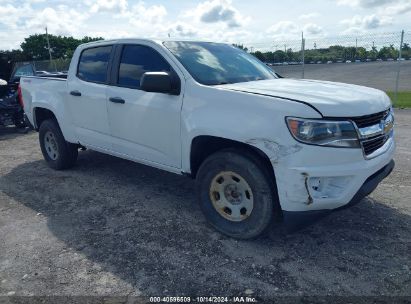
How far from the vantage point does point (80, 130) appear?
5.32m

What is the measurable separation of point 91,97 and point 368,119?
10.8ft

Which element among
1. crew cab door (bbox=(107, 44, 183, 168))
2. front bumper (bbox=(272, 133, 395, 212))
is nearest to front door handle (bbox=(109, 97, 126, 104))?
crew cab door (bbox=(107, 44, 183, 168))

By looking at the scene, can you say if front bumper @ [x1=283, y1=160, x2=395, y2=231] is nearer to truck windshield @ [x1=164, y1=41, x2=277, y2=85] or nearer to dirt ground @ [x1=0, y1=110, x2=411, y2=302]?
dirt ground @ [x1=0, y1=110, x2=411, y2=302]

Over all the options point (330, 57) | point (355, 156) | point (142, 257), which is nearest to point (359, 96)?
point (355, 156)

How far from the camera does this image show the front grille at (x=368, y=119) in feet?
10.5

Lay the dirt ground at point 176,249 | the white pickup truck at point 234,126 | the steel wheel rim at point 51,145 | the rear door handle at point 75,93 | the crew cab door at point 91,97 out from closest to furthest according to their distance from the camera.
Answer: the dirt ground at point 176,249, the white pickup truck at point 234,126, the crew cab door at point 91,97, the rear door handle at point 75,93, the steel wheel rim at point 51,145

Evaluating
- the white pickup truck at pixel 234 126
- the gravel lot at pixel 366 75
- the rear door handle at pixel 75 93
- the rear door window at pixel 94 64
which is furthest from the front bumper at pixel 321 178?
the gravel lot at pixel 366 75

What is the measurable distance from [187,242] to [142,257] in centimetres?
46

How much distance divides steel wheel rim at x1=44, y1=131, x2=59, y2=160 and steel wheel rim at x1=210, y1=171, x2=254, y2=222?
3.30 metres

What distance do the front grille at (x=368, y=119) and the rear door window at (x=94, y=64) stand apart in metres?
3.04

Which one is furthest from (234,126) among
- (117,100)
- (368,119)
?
(117,100)

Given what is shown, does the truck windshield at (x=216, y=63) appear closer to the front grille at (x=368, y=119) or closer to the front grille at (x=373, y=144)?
→ the front grille at (x=368, y=119)

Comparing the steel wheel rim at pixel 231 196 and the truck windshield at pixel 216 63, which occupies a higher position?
the truck windshield at pixel 216 63

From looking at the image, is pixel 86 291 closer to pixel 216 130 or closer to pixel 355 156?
pixel 216 130
